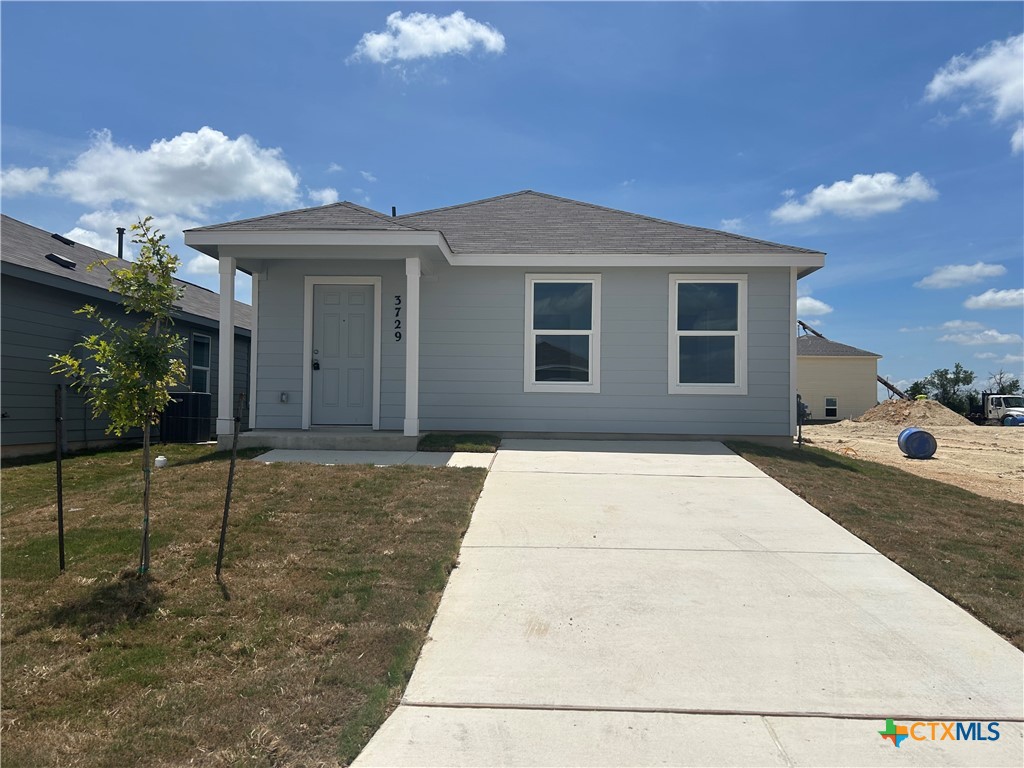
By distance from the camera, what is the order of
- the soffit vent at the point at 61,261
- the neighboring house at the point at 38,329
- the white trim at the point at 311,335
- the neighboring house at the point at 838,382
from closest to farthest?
the neighboring house at the point at 38,329 → the white trim at the point at 311,335 → the soffit vent at the point at 61,261 → the neighboring house at the point at 838,382

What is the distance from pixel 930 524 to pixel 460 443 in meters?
5.49

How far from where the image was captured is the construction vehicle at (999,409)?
28.8 metres

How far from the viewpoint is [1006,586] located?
14.7ft

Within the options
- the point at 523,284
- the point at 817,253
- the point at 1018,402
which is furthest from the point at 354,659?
the point at 1018,402

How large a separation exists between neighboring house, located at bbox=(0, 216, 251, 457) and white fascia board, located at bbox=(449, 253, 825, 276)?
12.9ft

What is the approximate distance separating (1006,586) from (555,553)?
306 centimetres

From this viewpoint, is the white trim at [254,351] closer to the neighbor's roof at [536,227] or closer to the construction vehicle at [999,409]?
the neighbor's roof at [536,227]

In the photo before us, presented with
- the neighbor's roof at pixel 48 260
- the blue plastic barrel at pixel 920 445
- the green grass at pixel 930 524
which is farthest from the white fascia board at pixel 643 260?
the blue plastic barrel at pixel 920 445

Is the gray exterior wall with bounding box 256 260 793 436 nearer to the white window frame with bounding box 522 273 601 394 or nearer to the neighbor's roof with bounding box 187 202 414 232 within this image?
the white window frame with bounding box 522 273 601 394

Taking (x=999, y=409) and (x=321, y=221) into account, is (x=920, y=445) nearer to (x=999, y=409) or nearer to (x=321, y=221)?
(x=321, y=221)

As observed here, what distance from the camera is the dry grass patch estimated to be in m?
2.62

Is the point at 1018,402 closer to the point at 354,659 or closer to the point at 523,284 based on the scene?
the point at 523,284

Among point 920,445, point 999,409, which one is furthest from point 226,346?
point 999,409

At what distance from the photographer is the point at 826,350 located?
32438mm
